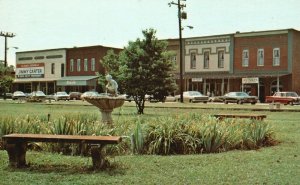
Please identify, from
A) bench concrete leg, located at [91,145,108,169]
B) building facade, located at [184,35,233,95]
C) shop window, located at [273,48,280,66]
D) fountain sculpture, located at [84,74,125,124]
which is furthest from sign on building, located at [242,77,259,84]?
bench concrete leg, located at [91,145,108,169]

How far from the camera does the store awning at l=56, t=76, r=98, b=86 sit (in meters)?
66.8

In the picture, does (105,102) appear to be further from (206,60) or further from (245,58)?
(206,60)

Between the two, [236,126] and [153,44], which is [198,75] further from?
[236,126]

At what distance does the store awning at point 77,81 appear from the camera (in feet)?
219

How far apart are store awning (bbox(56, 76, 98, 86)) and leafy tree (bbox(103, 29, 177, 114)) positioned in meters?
38.2

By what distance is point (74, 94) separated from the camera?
6494cm

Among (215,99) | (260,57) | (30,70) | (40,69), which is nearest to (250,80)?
(260,57)

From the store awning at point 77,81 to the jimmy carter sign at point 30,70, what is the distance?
520 centimetres

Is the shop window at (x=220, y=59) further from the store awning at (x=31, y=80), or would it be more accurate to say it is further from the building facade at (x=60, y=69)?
the store awning at (x=31, y=80)

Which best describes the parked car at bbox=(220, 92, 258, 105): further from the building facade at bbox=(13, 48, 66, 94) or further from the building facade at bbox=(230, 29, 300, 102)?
the building facade at bbox=(13, 48, 66, 94)

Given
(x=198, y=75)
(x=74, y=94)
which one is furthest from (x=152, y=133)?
(x=74, y=94)

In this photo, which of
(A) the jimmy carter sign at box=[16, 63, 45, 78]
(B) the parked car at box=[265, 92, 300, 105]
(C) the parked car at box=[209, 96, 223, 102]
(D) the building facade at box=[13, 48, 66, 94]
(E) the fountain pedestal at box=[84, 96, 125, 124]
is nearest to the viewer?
(E) the fountain pedestal at box=[84, 96, 125, 124]

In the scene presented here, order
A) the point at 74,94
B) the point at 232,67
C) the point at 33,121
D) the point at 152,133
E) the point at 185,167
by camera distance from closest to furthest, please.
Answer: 1. the point at 185,167
2. the point at 152,133
3. the point at 33,121
4. the point at 232,67
5. the point at 74,94

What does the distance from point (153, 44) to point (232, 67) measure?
26.4 meters
